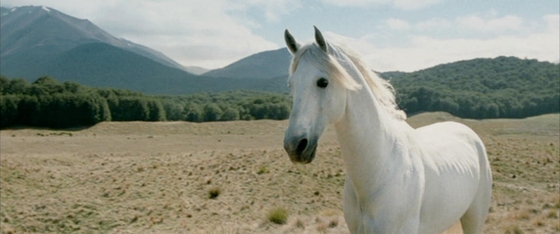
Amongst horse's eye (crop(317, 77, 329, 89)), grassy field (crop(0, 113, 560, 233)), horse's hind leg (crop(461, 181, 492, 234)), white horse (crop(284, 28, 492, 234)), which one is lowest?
grassy field (crop(0, 113, 560, 233))

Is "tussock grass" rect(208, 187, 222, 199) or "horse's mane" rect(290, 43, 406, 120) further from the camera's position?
"tussock grass" rect(208, 187, 222, 199)

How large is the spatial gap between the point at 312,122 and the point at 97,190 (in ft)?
52.5

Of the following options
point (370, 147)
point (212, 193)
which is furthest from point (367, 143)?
point (212, 193)

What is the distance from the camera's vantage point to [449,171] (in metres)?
4.09

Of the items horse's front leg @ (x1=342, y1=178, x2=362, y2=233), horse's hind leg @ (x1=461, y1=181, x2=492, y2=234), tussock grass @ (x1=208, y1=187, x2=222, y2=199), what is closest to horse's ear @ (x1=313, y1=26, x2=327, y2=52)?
horse's front leg @ (x1=342, y1=178, x2=362, y2=233)

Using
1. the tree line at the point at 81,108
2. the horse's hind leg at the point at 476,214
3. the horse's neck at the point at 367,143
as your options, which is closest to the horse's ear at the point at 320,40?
the horse's neck at the point at 367,143

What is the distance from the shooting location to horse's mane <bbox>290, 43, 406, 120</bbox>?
2.88 m

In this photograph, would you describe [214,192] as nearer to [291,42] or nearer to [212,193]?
[212,193]

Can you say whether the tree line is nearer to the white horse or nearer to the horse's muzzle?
the white horse

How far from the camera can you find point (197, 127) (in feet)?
165

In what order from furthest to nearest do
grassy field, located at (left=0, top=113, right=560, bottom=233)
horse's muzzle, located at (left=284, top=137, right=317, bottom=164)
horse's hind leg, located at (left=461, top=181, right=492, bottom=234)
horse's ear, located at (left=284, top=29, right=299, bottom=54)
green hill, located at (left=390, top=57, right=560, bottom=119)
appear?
1. green hill, located at (left=390, top=57, right=560, bottom=119)
2. grassy field, located at (left=0, top=113, right=560, bottom=233)
3. horse's hind leg, located at (left=461, top=181, right=492, bottom=234)
4. horse's ear, located at (left=284, top=29, right=299, bottom=54)
5. horse's muzzle, located at (left=284, top=137, right=317, bottom=164)

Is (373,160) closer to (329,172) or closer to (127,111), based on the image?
(329,172)

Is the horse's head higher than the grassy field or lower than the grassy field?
higher

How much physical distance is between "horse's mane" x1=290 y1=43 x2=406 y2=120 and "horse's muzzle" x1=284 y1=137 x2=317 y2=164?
50cm
